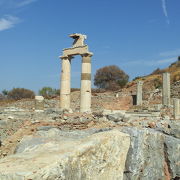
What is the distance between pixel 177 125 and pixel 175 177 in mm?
2205

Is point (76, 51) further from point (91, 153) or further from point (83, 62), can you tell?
point (91, 153)

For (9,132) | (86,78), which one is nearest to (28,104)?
(86,78)

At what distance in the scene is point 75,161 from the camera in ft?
16.8

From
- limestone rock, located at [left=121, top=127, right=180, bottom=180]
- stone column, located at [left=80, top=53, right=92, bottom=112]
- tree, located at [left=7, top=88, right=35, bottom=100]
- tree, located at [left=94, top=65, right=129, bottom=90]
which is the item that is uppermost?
tree, located at [left=94, top=65, right=129, bottom=90]

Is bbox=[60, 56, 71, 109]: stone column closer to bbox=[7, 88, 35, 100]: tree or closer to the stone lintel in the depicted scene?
the stone lintel

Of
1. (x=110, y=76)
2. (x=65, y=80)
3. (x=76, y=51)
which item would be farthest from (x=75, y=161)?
(x=110, y=76)

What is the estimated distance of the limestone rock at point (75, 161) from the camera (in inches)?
177

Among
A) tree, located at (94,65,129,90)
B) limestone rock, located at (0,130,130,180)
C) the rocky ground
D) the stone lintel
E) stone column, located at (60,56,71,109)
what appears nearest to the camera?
limestone rock, located at (0,130,130,180)

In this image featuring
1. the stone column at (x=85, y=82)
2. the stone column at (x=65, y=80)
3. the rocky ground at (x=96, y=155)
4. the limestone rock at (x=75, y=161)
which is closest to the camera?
the limestone rock at (x=75, y=161)

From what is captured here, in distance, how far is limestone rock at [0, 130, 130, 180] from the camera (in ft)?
14.7

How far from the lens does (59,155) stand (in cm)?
505

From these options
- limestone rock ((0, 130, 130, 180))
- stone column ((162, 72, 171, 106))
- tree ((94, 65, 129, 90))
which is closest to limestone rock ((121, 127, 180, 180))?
limestone rock ((0, 130, 130, 180))

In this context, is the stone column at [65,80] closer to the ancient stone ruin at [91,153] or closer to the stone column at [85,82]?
the stone column at [85,82]

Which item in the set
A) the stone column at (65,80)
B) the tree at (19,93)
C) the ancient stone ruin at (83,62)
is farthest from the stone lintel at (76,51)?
the tree at (19,93)
